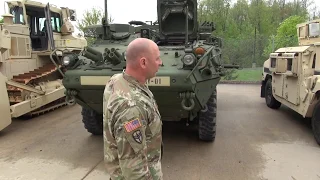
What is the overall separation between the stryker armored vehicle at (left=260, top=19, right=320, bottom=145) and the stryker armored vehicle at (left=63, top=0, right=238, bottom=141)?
5.45 feet

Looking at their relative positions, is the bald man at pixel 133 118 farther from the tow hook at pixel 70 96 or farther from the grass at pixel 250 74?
the grass at pixel 250 74

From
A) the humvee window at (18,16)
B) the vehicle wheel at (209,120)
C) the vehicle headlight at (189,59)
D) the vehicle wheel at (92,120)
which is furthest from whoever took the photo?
the humvee window at (18,16)

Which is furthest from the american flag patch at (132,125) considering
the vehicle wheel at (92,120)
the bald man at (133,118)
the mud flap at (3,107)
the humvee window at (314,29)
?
the humvee window at (314,29)

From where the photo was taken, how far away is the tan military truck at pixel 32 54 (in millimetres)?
6684

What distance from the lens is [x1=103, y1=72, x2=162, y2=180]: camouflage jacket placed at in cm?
179

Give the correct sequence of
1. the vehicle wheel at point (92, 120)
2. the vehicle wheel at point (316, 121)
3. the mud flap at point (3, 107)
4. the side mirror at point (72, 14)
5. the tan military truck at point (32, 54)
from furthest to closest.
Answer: the side mirror at point (72, 14), the tan military truck at point (32, 54), the mud flap at point (3, 107), the vehicle wheel at point (92, 120), the vehicle wheel at point (316, 121)

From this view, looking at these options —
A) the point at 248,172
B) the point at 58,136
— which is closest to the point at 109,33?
the point at 58,136

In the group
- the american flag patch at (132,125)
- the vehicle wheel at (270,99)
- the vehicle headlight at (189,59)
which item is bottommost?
the vehicle wheel at (270,99)

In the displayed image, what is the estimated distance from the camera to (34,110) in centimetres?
759

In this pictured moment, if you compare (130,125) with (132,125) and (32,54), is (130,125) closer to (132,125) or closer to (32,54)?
(132,125)

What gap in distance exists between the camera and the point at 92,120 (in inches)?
228

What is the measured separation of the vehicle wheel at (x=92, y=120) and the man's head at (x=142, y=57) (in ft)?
13.0

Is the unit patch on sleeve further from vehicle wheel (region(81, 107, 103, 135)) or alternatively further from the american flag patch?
vehicle wheel (region(81, 107, 103, 135))

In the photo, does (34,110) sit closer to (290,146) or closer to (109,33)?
(109,33)
